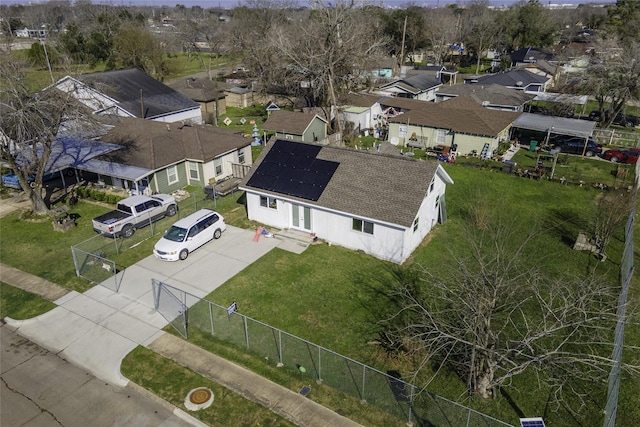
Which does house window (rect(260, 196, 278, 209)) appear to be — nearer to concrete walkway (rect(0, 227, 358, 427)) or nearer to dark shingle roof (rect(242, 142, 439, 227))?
dark shingle roof (rect(242, 142, 439, 227))

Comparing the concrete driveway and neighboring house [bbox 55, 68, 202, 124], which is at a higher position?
neighboring house [bbox 55, 68, 202, 124]

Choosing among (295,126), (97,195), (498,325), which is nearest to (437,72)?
(295,126)

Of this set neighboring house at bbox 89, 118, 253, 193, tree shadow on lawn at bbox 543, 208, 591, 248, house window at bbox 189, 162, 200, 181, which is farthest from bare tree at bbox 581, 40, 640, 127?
house window at bbox 189, 162, 200, 181

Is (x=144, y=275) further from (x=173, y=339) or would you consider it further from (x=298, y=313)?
(x=298, y=313)

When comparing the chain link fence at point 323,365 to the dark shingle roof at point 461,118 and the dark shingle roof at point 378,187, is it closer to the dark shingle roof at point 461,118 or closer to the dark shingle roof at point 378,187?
the dark shingle roof at point 378,187

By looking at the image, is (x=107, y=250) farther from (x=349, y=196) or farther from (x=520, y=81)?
(x=520, y=81)
